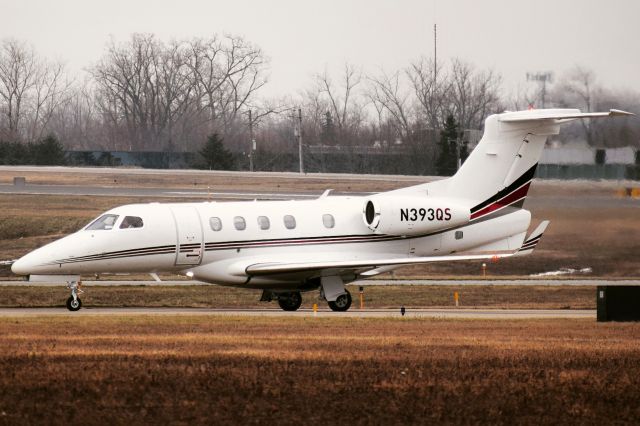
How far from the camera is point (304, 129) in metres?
131

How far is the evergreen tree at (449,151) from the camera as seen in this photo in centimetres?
9381

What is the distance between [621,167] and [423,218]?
1633 centimetres

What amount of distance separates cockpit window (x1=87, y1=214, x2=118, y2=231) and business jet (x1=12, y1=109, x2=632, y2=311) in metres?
0.02

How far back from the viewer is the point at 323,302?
3878cm

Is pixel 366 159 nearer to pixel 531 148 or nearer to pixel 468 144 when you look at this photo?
pixel 468 144

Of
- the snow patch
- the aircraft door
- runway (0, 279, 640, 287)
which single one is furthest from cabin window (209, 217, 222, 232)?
the snow patch

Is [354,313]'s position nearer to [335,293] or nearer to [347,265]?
[347,265]

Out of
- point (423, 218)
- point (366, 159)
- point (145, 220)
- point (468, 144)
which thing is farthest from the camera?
point (366, 159)

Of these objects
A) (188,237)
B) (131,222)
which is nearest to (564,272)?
(188,237)

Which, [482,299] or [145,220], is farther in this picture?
[482,299]

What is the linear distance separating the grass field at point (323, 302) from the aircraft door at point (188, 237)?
4.38 meters

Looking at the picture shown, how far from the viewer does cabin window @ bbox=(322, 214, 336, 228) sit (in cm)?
3419

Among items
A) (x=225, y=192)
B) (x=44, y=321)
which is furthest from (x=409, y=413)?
(x=225, y=192)

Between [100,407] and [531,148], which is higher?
[531,148]
